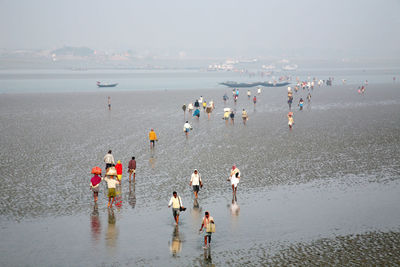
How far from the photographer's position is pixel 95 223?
18.4 m

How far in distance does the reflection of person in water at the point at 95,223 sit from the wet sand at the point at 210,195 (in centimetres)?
4

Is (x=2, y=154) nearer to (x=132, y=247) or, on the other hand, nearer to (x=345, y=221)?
(x=132, y=247)

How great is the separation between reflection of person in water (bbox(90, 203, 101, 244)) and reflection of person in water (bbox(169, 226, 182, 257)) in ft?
8.79

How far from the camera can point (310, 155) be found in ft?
102

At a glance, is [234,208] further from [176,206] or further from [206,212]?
[206,212]

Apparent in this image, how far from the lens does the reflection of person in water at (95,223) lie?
17.2 metres

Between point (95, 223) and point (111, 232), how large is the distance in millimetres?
1221

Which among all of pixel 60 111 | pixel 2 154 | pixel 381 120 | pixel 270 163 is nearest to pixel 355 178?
pixel 270 163

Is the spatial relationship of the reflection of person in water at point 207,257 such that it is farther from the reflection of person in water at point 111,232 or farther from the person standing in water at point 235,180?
the person standing in water at point 235,180

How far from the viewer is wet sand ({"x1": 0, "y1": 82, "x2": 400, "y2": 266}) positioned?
15.9 metres

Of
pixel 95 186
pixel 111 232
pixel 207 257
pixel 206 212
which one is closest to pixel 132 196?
pixel 95 186

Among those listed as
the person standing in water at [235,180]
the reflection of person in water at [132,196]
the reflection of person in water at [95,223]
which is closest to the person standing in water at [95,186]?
the reflection of person in water at [95,223]

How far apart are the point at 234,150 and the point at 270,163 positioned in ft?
A: 15.5

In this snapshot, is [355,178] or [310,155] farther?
[310,155]
